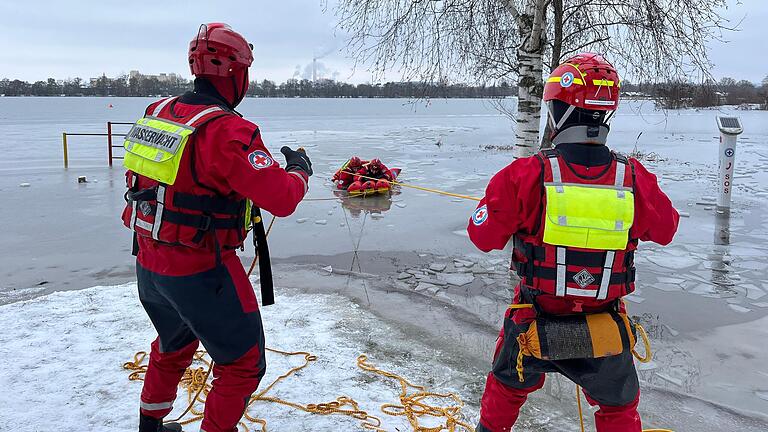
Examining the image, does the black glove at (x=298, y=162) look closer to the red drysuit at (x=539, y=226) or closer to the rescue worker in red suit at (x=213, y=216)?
the rescue worker in red suit at (x=213, y=216)

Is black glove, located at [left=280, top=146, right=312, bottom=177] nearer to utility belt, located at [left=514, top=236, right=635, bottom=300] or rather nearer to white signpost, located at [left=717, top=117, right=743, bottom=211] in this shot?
utility belt, located at [left=514, top=236, right=635, bottom=300]

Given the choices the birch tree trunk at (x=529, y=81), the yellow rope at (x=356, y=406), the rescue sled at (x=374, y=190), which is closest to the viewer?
the yellow rope at (x=356, y=406)

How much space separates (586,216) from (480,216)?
0.43 m

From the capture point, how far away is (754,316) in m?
5.54

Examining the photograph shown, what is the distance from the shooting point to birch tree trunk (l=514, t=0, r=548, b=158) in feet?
22.0

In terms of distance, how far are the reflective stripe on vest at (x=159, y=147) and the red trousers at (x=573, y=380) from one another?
5.34ft

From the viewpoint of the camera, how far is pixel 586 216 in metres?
2.37

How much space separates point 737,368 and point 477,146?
21.7 metres

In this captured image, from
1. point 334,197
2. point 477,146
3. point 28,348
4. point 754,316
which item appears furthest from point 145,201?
point 477,146

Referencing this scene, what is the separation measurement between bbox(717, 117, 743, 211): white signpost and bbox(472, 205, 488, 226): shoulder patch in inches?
374

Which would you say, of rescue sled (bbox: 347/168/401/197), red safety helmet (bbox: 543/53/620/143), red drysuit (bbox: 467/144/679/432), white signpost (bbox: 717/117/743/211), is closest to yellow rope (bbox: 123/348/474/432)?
red drysuit (bbox: 467/144/679/432)

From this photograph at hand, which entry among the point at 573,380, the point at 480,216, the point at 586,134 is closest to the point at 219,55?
the point at 480,216

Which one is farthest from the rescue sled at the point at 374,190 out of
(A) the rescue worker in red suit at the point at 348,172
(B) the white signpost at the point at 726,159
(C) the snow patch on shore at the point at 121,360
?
(C) the snow patch on shore at the point at 121,360

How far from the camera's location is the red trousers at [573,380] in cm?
248
